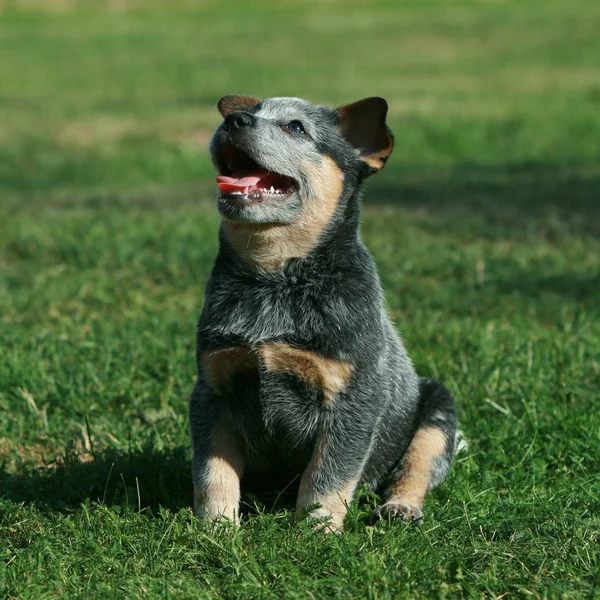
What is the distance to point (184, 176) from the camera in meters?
14.3

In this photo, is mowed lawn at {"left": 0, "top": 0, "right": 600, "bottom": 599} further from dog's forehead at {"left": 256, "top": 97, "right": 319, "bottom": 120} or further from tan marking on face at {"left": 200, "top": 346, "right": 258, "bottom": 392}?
dog's forehead at {"left": 256, "top": 97, "right": 319, "bottom": 120}

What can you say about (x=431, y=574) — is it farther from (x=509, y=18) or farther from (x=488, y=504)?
(x=509, y=18)

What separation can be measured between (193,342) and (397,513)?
2.64 meters

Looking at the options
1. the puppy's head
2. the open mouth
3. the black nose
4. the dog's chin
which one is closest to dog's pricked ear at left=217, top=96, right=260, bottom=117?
the puppy's head

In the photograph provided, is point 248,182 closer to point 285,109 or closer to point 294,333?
point 285,109

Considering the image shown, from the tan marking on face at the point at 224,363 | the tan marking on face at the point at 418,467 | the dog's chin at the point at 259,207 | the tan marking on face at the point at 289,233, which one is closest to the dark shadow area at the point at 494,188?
the tan marking on face at the point at 418,467

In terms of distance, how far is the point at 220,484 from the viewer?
166 inches

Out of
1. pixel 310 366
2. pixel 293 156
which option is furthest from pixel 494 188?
pixel 310 366

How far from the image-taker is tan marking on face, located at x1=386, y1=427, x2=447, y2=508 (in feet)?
14.8

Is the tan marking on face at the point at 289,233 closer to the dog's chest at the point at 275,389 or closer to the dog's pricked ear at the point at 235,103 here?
the dog's chest at the point at 275,389

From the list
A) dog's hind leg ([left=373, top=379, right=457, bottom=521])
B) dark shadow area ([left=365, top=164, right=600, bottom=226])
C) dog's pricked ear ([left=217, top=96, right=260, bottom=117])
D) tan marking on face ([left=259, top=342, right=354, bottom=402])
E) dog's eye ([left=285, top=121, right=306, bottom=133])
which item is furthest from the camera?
dark shadow area ([left=365, top=164, right=600, bottom=226])

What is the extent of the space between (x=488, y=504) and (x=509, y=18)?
95.5 feet

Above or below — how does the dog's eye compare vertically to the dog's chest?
above

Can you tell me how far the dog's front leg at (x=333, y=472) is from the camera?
418 cm
